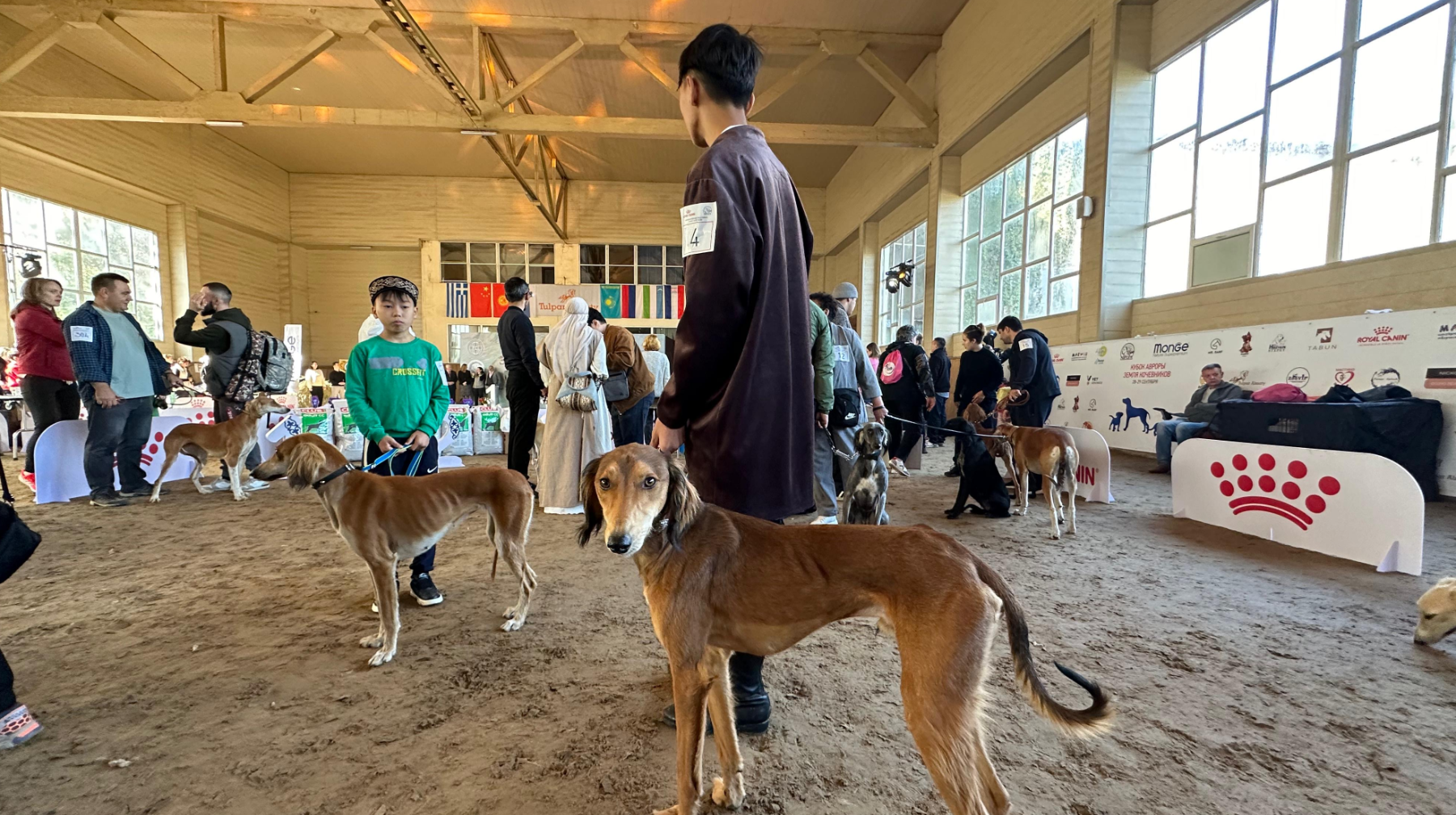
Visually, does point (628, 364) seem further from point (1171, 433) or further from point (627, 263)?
point (627, 263)

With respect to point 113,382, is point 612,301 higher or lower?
higher

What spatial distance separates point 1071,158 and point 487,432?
11.2m

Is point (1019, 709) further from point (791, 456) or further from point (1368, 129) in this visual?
point (1368, 129)

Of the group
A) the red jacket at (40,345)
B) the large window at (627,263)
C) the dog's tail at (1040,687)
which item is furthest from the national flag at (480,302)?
the dog's tail at (1040,687)

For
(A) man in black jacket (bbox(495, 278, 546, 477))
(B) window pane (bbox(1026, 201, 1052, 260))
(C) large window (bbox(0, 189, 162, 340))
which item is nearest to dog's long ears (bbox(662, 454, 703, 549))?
(A) man in black jacket (bbox(495, 278, 546, 477))

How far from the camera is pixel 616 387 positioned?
5531 mm

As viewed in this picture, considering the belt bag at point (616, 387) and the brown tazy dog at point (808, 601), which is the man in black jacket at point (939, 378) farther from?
the brown tazy dog at point (808, 601)

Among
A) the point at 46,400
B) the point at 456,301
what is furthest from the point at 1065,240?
the point at 456,301

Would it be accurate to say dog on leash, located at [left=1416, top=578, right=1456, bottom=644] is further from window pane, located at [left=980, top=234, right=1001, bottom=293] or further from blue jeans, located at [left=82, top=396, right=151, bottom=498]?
window pane, located at [left=980, top=234, right=1001, bottom=293]

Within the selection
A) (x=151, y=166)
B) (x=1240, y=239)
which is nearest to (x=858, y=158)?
(x=1240, y=239)

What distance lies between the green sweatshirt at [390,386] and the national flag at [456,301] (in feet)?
58.9

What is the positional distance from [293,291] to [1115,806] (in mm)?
25162

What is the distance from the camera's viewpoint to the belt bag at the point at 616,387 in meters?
5.48

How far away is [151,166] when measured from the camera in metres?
14.5
